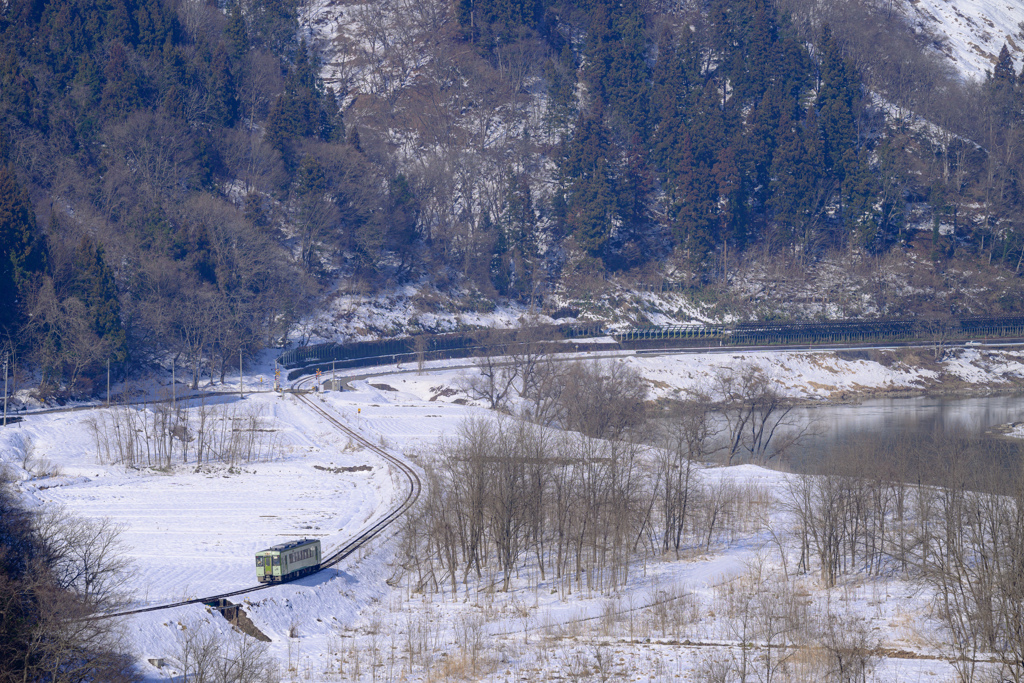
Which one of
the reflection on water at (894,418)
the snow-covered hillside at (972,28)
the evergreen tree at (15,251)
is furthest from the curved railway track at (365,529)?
the snow-covered hillside at (972,28)

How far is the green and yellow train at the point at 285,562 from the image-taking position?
31875 mm

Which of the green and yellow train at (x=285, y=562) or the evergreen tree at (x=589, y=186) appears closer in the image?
the green and yellow train at (x=285, y=562)

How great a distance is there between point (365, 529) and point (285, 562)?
22.9ft

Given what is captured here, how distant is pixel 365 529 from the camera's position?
128 ft

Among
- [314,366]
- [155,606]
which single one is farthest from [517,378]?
[155,606]

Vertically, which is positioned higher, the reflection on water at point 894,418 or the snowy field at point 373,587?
the reflection on water at point 894,418

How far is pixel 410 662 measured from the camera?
26141 mm

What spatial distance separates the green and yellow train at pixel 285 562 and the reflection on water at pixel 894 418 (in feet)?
84.5

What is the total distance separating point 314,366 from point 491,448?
3908 cm

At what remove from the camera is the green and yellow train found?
3188cm

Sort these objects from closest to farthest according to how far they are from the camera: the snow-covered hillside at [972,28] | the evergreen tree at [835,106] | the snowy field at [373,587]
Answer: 1. the snowy field at [373,587]
2. the evergreen tree at [835,106]
3. the snow-covered hillside at [972,28]

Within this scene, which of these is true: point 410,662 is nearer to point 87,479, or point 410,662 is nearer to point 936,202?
point 87,479

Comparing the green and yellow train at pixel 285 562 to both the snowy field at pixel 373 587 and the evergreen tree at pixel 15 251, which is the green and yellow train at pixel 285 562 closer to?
the snowy field at pixel 373 587

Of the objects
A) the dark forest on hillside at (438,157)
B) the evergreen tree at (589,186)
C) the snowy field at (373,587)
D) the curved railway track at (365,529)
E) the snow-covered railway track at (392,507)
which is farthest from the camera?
the evergreen tree at (589,186)
